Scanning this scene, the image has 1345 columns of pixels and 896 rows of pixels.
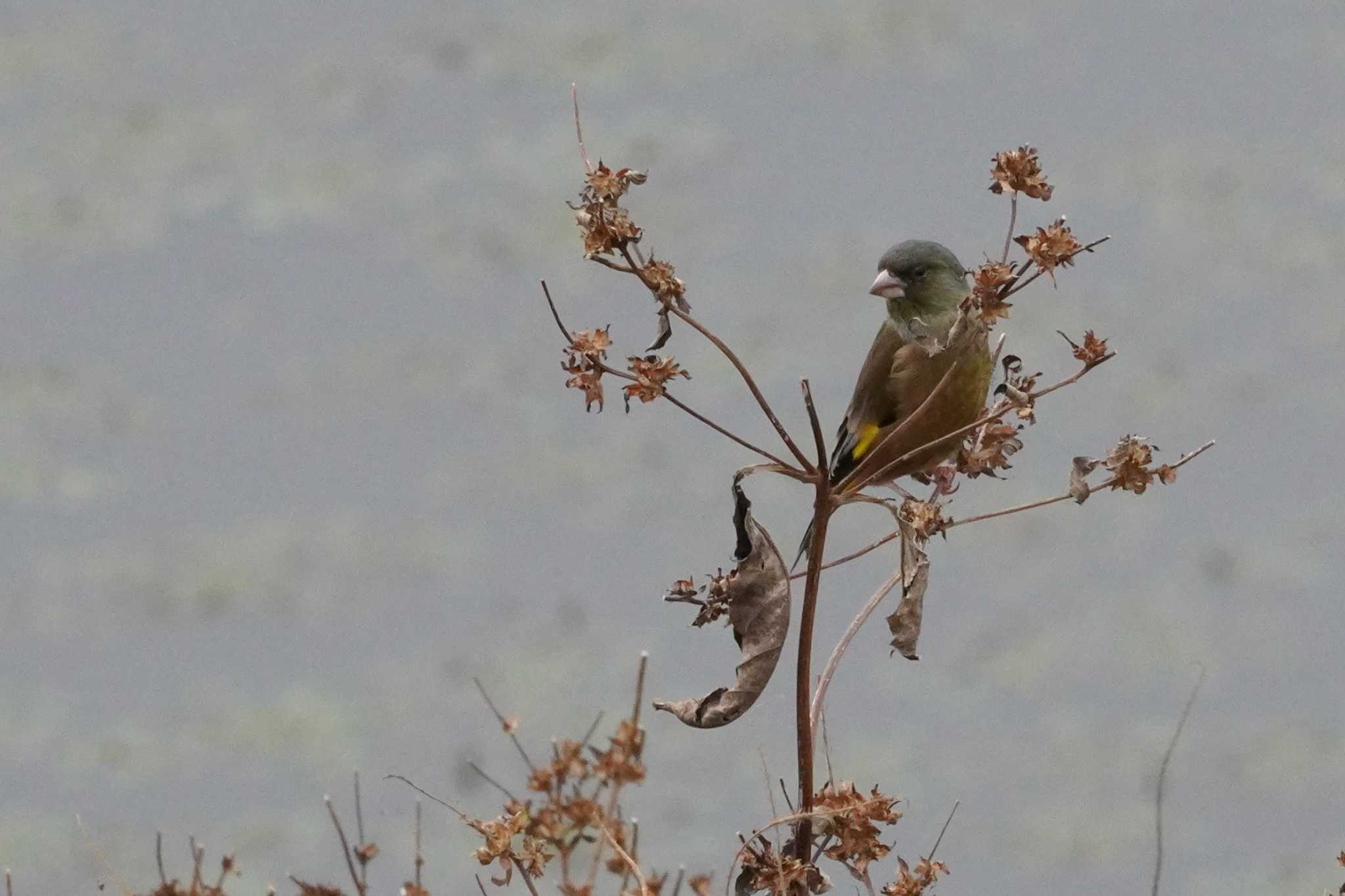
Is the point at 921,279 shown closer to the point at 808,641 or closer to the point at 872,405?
the point at 872,405

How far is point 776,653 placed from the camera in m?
0.98

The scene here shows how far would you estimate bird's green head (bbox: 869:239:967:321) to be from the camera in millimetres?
1566

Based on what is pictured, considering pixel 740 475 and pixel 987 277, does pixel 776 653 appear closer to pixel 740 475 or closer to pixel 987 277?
pixel 740 475

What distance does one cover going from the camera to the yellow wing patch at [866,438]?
156cm

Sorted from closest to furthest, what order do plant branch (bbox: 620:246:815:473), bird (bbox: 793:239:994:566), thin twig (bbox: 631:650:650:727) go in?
thin twig (bbox: 631:650:650:727)
plant branch (bbox: 620:246:815:473)
bird (bbox: 793:239:994:566)

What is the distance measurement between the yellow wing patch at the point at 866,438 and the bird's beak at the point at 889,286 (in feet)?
0.44

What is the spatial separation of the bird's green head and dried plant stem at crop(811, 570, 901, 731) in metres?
0.56

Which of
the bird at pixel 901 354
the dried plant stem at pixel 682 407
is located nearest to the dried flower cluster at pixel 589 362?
the dried plant stem at pixel 682 407

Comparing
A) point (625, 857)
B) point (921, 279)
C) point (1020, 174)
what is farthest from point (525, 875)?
point (921, 279)

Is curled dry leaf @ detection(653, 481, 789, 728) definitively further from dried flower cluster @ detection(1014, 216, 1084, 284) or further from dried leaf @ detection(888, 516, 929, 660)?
dried flower cluster @ detection(1014, 216, 1084, 284)

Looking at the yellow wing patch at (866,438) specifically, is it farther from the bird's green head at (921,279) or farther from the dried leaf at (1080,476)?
the dried leaf at (1080,476)

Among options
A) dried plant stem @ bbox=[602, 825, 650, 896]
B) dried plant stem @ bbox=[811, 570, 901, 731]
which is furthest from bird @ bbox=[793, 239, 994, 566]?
dried plant stem @ bbox=[602, 825, 650, 896]

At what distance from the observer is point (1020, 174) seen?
937 millimetres

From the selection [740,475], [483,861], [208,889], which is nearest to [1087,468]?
[740,475]
